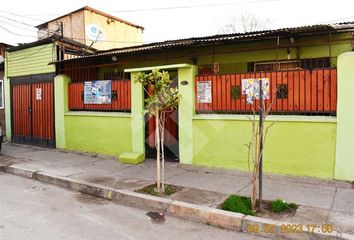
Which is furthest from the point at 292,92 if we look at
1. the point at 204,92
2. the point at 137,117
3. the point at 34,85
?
the point at 34,85

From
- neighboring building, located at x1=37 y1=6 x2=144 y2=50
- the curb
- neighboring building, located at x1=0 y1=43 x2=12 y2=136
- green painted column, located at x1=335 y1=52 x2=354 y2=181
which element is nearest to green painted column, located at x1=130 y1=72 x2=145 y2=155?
the curb

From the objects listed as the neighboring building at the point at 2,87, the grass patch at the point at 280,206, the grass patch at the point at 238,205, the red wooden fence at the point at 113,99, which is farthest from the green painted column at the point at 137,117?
the neighboring building at the point at 2,87

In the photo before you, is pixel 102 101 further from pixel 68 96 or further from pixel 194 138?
pixel 194 138

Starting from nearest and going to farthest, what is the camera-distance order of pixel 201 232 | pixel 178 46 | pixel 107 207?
pixel 201 232 < pixel 107 207 < pixel 178 46

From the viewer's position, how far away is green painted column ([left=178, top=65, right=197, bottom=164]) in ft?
27.3

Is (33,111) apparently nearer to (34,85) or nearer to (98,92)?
(34,85)

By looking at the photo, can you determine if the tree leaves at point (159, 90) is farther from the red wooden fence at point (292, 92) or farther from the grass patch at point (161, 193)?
the red wooden fence at point (292, 92)

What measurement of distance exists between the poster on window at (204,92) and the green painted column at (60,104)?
5172 mm

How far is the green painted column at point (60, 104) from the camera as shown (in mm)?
11250

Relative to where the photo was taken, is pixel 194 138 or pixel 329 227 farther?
pixel 194 138

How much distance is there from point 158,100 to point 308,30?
3309mm

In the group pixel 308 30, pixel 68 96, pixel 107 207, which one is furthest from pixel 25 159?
pixel 308 30

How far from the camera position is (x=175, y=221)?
5.34m

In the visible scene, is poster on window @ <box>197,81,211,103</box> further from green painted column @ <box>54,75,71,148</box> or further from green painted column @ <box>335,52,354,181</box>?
green painted column @ <box>54,75,71,148</box>
